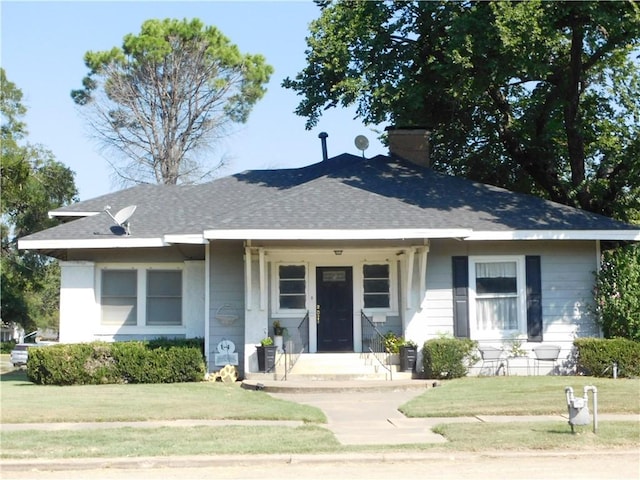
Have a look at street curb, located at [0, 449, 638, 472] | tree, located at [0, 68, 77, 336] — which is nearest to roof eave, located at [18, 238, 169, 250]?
street curb, located at [0, 449, 638, 472]

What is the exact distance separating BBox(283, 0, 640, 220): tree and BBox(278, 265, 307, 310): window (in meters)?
5.37

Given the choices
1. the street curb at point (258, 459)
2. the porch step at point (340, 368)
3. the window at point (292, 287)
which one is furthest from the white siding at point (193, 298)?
the street curb at point (258, 459)

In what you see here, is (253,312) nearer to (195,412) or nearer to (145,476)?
(195,412)

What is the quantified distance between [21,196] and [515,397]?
1259 inches

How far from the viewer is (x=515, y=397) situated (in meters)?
14.2

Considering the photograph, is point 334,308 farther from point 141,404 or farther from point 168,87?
point 168,87

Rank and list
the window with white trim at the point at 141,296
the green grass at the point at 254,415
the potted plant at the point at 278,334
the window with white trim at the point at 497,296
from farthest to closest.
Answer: the window with white trim at the point at 141,296 < the window with white trim at the point at 497,296 < the potted plant at the point at 278,334 < the green grass at the point at 254,415

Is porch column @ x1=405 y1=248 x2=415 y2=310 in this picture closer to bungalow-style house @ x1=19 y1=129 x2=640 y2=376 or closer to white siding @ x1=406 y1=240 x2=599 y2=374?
bungalow-style house @ x1=19 y1=129 x2=640 y2=376

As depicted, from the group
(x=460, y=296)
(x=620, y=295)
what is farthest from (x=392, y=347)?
(x=620, y=295)

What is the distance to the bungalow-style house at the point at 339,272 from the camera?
18.3 metres

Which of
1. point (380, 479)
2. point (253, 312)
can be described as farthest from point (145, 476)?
point (253, 312)

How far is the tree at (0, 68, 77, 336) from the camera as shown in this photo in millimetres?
40312

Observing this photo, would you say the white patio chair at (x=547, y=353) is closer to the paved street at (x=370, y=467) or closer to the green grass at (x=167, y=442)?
the green grass at (x=167, y=442)

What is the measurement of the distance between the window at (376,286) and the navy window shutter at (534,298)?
3.16 m
